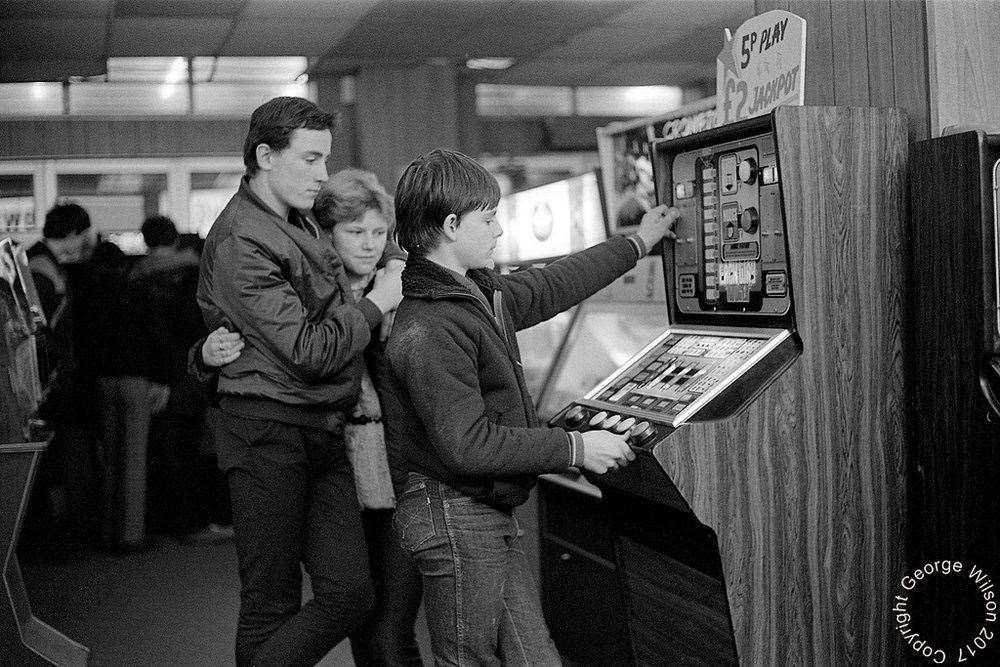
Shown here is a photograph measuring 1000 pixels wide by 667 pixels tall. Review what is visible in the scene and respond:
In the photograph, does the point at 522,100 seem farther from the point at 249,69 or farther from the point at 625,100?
the point at 249,69

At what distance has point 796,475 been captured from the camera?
2199 millimetres

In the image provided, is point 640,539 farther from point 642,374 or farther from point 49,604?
point 49,604

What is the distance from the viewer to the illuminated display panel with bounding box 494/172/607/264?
436 cm

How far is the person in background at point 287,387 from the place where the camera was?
2373mm

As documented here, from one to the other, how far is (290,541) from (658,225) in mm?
1047

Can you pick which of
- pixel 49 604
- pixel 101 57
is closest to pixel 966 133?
pixel 49 604

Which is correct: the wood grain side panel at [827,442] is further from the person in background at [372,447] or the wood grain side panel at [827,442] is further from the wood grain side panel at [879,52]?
the person in background at [372,447]

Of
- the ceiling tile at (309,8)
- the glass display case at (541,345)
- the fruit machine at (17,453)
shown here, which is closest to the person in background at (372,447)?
the fruit machine at (17,453)

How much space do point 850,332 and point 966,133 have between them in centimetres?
43

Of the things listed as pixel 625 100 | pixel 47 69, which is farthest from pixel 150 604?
pixel 625 100

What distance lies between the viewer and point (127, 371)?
5.04m

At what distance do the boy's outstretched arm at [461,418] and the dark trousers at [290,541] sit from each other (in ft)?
1.71

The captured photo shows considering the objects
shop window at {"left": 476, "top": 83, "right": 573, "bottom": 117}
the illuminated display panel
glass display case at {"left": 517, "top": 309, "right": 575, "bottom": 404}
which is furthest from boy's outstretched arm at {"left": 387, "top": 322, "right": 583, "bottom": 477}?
shop window at {"left": 476, "top": 83, "right": 573, "bottom": 117}

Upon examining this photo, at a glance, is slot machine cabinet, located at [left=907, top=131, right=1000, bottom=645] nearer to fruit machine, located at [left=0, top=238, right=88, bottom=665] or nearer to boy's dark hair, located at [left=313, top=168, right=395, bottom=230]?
A: boy's dark hair, located at [left=313, top=168, right=395, bottom=230]
